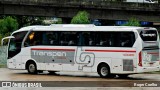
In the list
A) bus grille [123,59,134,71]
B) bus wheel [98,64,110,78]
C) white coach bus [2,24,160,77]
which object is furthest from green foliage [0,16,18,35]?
→ bus grille [123,59,134,71]

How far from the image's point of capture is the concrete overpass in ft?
229

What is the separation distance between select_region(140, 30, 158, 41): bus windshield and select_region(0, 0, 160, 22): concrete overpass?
44.5 meters

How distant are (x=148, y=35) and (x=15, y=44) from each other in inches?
350

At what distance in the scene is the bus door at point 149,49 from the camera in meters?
24.3

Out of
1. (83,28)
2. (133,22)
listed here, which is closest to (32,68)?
(83,28)

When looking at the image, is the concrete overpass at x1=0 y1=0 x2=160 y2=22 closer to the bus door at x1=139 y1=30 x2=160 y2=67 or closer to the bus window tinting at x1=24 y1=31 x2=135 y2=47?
the bus window tinting at x1=24 y1=31 x2=135 y2=47

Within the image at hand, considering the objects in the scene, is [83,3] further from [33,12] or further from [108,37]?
[108,37]

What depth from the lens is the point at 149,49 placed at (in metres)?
24.5

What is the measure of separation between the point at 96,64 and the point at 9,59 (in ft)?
21.6

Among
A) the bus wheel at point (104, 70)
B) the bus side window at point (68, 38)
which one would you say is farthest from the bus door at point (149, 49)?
the bus side window at point (68, 38)

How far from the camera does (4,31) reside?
271ft

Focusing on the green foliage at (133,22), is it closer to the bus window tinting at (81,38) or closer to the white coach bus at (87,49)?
the white coach bus at (87,49)

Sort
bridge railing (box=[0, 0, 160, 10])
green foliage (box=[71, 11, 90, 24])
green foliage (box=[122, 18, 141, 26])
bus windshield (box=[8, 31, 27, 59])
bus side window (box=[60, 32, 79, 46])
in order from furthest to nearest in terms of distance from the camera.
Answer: bridge railing (box=[0, 0, 160, 10]) → green foliage (box=[71, 11, 90, 24]) → green foliage (box=[122, 18, 141, 26]) → bus windshield (box=[8, 31, 27, 59]) → bus side window (box=[60, 32, 79, 46])

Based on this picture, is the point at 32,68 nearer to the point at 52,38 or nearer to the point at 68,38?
the point at 52,38
